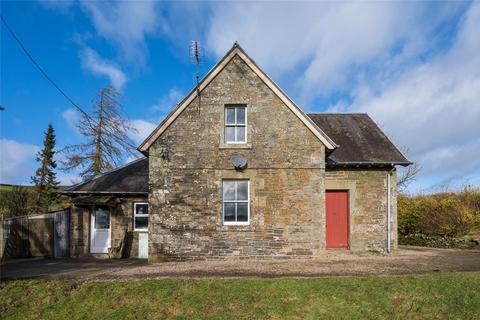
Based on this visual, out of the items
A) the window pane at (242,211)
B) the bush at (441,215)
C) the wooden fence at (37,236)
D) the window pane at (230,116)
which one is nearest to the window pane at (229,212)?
the window pane at (242,211)

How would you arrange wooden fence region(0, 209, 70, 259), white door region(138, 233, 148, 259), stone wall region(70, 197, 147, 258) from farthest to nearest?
wooden fence region(0, 209, 70, 259)
stone wall region(70, 197, 147, 258)
white door region(138, 233, 148, 259)

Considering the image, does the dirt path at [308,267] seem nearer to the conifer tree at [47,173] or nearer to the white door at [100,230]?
the white door at [100,230]

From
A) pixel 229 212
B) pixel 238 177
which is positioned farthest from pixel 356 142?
pixel 229 212

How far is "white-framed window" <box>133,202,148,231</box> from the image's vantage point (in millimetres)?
17047

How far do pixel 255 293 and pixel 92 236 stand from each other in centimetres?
1027

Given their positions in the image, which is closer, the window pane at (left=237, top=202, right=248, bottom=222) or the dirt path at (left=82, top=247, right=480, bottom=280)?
the dirt path at (left=82, top=247, right=480, bottom=280)

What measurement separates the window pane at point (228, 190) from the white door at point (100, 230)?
5909 millimetres

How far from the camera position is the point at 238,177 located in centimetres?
1448

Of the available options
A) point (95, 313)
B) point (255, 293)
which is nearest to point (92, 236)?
point (95, 313)

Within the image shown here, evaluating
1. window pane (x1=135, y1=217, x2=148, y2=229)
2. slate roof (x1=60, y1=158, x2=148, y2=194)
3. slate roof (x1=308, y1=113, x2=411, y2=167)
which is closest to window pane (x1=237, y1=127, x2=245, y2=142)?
slate roof (x1=308, y1=113, x2=411, y2=167)

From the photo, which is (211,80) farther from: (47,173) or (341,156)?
(47,173)

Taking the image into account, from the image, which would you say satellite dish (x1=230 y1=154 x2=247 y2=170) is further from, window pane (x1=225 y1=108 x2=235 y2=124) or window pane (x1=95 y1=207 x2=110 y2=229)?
window pane (x1=95 y1=207 x2=110 y2=229)

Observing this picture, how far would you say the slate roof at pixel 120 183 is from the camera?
55.8ft

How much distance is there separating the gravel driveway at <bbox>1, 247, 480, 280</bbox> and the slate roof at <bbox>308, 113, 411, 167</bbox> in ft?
12.6
